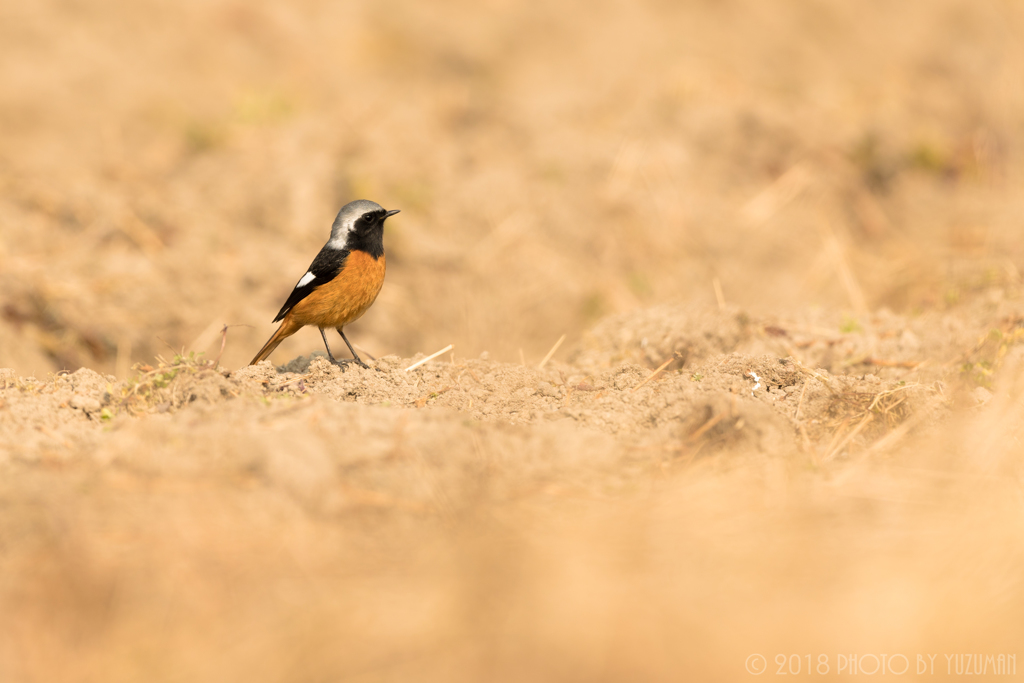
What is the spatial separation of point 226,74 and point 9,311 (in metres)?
6.79

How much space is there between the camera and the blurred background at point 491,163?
7.34m

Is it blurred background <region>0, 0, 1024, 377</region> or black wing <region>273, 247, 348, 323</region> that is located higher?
blurred background <region>0, 0, 1024, 377</region>

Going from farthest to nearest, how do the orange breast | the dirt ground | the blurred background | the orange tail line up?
the blurred background → the orange tail → the orange breast → the dirt ground

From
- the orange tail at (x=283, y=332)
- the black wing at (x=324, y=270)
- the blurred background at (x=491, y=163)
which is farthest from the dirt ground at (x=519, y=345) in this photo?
the black wing at (x=324, y=270)

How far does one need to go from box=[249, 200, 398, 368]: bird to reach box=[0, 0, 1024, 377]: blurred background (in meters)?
1.65

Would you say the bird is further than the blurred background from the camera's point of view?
No

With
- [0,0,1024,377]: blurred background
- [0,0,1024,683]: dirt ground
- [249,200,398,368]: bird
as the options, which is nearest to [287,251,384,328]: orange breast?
[249,200,398,368]: bird

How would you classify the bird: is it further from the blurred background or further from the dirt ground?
the blurred background

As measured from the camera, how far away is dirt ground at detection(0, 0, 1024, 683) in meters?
2.42

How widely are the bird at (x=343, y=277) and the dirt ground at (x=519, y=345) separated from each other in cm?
41

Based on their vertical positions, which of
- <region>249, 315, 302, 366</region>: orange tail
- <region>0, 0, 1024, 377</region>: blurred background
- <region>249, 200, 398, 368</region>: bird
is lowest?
<region>249, 315, 302, 366</region>: orange tail

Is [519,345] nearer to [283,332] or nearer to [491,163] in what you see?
[283,332]

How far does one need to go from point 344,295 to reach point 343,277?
0.12 meters

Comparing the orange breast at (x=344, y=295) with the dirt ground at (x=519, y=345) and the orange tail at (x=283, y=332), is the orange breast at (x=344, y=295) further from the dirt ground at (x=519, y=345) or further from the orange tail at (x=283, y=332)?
the dirt ground at (x=519, y=345)
